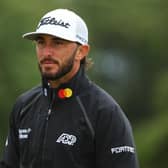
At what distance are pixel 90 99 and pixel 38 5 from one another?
55.3 ft

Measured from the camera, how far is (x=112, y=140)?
15.5 ft

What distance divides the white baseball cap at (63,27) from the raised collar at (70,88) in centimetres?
20

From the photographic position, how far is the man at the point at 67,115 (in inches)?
186

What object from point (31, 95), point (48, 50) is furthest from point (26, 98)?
point (48, 50)

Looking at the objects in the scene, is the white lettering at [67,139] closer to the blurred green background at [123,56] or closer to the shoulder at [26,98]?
the shoulder at [26,98]

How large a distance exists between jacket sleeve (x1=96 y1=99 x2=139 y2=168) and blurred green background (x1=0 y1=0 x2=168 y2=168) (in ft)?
48.9

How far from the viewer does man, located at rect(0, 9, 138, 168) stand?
4730 millimetres

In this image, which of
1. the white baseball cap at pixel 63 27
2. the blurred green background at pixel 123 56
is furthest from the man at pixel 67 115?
the blurred green background at pixel 123 56

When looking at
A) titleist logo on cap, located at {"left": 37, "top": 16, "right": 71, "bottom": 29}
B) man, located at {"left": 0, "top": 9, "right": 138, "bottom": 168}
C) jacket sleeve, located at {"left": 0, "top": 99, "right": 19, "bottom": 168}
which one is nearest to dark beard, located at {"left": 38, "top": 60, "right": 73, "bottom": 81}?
man, located at {"left": 0, "top": 9, "right": 138, "bottom": 168}

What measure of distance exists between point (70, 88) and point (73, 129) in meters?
0.24

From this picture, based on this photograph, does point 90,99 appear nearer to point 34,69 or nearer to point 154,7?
point 34,69

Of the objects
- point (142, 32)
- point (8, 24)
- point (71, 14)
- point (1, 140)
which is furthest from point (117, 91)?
point (71, 14)

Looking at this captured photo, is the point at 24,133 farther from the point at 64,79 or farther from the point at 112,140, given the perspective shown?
the point at 112,140

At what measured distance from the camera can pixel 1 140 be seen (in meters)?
18.5
